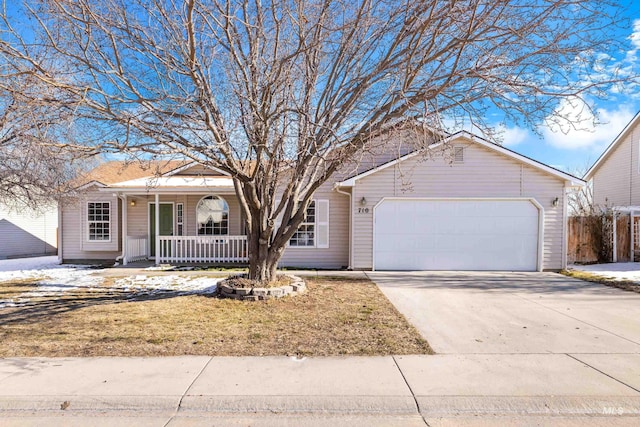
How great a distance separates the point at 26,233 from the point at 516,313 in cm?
2180

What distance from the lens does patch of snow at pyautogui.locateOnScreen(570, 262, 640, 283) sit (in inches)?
427

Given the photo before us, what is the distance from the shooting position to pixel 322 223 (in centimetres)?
1276

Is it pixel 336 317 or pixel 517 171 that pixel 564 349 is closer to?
pixel 336 317

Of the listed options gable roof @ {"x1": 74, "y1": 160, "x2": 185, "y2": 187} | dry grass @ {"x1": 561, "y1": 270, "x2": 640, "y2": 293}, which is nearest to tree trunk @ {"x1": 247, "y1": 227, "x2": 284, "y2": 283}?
gable roof @ {"x1": 74, "y1": 160, "x2": 185, "y2": 187}

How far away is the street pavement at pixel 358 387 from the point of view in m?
3.42

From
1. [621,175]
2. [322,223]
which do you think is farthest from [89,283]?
[621,175]

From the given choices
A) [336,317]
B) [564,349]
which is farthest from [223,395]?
[564,349]

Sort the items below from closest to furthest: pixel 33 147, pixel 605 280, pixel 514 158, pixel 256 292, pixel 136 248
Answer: pixel 33 147
pixel 256 292
pixel 605 280
pixel 514 158
pixel 136 248

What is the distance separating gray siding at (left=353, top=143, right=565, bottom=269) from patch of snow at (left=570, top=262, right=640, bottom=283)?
1334 millimetres

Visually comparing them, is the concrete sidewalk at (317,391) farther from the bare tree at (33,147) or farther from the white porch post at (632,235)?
the white porch post at (632,235)

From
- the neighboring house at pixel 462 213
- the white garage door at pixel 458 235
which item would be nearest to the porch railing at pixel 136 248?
the neighboring house at pixel 462 213

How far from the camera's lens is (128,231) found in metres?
14.3

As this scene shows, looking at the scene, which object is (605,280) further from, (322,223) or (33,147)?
(33,147)

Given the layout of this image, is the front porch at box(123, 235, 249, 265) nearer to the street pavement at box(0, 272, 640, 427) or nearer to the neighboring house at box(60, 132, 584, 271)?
the neighboring house at box(60, 132, 584, 271)
